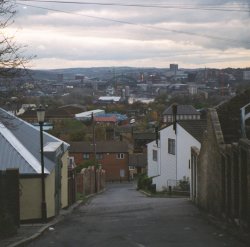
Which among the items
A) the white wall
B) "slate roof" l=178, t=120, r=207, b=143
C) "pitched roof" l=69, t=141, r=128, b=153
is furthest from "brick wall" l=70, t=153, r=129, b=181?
"slate roof" l=178, t=120, r=207, b=143

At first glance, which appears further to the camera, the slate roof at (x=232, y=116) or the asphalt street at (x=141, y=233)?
the slate roof at (x=232, y=116)

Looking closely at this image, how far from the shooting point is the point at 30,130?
25.4 metres

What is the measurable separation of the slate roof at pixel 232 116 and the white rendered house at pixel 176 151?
2679 cm

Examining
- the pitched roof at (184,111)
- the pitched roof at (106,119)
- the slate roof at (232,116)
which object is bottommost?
the slate roof at (232,116)

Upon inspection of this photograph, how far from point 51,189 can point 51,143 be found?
171 inches

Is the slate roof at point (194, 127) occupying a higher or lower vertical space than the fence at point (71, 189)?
higher

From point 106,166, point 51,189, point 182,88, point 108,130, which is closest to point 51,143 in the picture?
point 51,189

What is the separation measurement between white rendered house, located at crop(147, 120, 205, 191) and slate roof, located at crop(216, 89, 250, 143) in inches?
1055

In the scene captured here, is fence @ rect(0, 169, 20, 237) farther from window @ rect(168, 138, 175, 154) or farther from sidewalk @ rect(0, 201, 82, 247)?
window @ rect(168, 138, 175, 154)

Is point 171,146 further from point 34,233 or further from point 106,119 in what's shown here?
point 106,119

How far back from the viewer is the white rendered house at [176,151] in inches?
1992

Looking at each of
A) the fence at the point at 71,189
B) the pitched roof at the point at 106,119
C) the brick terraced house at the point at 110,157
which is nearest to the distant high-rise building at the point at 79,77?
the pitched roof at the point at 106,119

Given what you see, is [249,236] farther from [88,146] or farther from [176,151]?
[88,146]

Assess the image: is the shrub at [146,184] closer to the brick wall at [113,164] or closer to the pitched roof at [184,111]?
the brick wall at [113,164]
